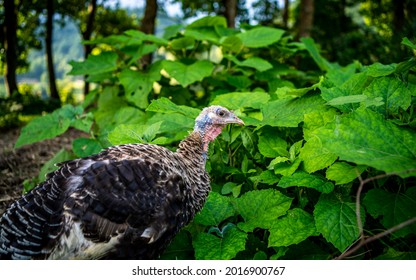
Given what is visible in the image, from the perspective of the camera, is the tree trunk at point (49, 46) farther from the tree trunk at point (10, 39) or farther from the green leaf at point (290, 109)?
the green leaf at point (290, 109)

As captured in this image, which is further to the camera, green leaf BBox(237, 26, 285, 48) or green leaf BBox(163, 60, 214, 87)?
green leaf BBox(237, 26, 285, 48)

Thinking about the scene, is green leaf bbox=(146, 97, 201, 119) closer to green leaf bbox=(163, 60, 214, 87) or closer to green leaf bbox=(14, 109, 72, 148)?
green leaf bbox=(163, 60, 214, 87)

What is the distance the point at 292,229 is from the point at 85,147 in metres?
2.20

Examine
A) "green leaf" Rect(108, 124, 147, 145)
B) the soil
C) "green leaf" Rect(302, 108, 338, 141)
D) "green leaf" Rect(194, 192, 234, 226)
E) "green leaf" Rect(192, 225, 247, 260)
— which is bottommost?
the soil

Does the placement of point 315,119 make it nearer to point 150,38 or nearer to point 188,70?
point 188,70

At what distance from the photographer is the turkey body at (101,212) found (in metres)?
1.99

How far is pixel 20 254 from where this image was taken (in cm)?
204

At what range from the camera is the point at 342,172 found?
2219mm

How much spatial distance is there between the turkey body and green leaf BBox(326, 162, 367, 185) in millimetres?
856

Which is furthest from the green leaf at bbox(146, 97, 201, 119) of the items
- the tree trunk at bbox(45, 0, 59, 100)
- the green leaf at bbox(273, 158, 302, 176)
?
the tree trunk at bbox(45, 0, 59, 100)

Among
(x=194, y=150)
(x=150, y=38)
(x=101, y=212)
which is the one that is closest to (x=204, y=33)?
(x=150, y=38)

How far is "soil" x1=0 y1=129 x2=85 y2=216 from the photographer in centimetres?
389

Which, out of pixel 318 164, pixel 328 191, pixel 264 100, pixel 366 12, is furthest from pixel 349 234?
pixel 366 12

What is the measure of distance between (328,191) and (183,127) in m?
1.38
